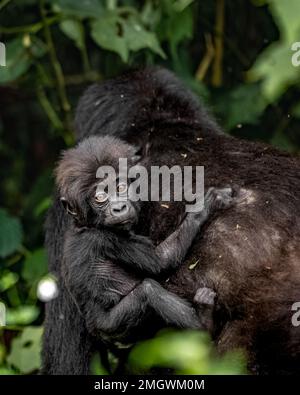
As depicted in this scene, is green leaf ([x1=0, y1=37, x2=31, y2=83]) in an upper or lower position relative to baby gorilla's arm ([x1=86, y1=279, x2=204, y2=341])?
upper

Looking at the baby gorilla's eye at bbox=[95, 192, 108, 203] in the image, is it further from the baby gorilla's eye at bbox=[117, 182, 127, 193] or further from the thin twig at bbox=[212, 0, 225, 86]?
the thin twig at bbox=[212, 0, 225, 86]

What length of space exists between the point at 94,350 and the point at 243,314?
0.89 meters

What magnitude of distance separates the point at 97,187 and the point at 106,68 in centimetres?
235

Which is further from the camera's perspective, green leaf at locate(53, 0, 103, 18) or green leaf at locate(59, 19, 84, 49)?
green leaf at locate(59, 19, 84, 49)

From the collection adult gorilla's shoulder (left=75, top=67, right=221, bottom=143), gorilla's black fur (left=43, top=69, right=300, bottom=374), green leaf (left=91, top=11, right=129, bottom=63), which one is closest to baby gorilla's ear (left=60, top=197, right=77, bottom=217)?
gorilla's black fur (left=43, top=69, right=300, bottom=374)

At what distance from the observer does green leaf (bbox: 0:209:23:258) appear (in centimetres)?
508

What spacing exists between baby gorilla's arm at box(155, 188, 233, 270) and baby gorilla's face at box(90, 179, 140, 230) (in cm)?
16

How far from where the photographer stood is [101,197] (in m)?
3.57

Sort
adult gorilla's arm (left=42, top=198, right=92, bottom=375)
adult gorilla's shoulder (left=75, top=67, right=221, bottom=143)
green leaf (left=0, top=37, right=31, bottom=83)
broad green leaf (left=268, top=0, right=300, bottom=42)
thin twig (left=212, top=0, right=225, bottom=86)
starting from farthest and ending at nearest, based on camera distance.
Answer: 1. thin twig (left=212, top=0, right=225, bottom=86)
2. green leaf (left=0, top=37, right=31, bottom=83)
3. adult gorilla's shoulder (left=75, top=67, right=221, bottom=143)
4. adult gorilla's arm (left=42, top=198, right=92, bottom=375)
5. broad green leaf (left=268, top=0, right=300, bottom=42)

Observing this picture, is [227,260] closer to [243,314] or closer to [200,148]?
[243,314]

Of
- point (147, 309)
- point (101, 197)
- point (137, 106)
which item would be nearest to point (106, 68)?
point (137, 106)

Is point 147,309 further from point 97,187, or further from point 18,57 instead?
point 18,57

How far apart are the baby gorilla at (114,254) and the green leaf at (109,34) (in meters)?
1.53

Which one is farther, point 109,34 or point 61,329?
point 109,34
